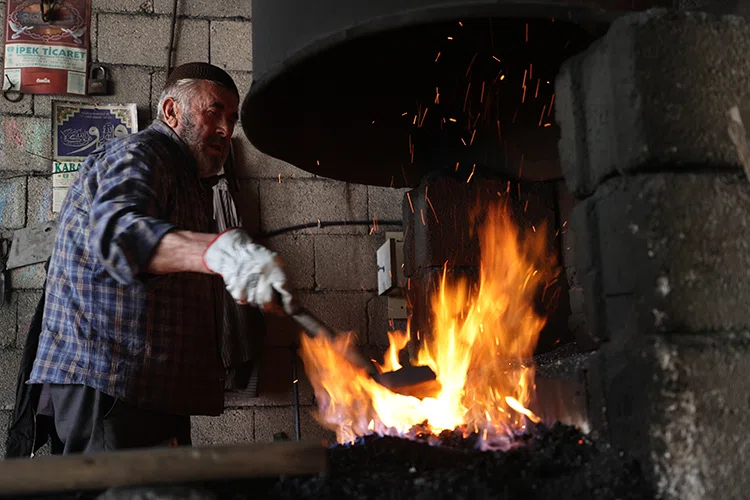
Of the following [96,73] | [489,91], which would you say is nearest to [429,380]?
[489,91]

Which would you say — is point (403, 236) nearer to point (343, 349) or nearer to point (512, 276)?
point (512, 276)

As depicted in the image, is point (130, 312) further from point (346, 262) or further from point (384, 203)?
point (384, 203)

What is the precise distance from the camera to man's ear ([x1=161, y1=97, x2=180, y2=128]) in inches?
102

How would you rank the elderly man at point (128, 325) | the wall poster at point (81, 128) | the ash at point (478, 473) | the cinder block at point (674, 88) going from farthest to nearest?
the wall poster at point (81, 128), the elderly man at point (128, 325), the cinder block at point (674, 88), the ash at point (478, 473)

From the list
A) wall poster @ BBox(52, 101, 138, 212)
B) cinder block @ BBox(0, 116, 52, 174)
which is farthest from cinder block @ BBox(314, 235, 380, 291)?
cinder block @ BBox(0, 116, 52, 174)

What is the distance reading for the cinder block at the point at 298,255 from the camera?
346 cm

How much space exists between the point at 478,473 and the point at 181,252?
2.71 ft

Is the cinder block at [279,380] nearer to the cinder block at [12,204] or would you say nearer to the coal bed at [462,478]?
the cinder block at [12,204]

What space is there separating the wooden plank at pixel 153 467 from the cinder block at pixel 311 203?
2.16m

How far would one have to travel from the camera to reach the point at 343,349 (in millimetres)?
2049

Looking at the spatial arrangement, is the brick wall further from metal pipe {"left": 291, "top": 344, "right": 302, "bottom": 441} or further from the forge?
the forge

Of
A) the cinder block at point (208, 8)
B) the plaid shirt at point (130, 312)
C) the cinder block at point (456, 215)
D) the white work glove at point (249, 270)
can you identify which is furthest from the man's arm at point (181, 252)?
the cinder block at point (208, 8)

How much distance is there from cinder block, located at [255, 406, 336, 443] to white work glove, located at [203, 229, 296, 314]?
5.90 feet

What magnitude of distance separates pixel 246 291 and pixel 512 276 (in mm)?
1465
